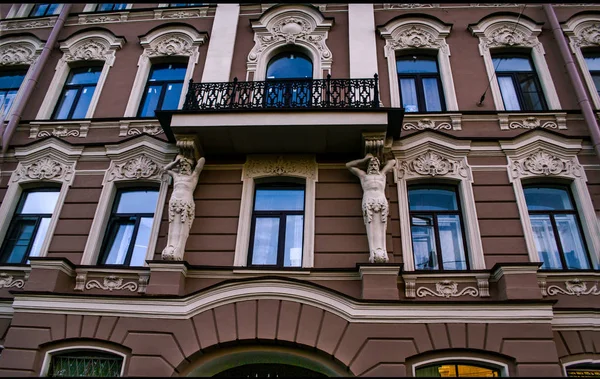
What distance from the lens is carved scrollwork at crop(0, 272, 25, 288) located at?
29.5 ft

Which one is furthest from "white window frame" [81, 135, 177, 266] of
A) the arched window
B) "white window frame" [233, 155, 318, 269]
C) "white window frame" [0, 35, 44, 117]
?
"white window frame" [0, 35, 44, 117]

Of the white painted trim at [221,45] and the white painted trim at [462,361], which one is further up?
the white painted trim at [221,45]

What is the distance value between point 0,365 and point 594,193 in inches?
443

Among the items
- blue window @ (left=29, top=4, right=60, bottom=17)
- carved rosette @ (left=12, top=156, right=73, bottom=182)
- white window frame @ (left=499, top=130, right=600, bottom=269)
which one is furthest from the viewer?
blue window @ (left=29, top=4, right=60, bottom=17)

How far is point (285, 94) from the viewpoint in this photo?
9773 mm

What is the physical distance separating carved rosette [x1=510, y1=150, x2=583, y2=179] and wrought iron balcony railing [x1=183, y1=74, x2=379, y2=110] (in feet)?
10.6

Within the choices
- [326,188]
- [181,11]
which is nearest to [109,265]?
[326,188]

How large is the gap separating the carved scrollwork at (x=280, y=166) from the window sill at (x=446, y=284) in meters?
2.88

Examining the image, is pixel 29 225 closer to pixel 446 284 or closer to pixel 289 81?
pixel 289 81

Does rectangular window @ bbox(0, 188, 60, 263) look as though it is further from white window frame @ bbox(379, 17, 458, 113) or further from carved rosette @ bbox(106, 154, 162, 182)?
white window frame @ bbox(379, 17, 458, 113)

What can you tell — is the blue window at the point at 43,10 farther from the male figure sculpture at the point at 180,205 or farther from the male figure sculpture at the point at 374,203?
the male figure sculpture at the point at 374,203

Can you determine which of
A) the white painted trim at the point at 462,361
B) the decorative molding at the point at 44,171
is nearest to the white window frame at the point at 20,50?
the decorative molding at the point at 44,171

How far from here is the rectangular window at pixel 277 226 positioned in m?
8.88

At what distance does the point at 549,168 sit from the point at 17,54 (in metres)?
13.6
